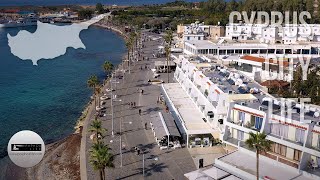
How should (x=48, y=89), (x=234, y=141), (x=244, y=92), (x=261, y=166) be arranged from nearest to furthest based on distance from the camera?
(x=261, y=166), (x=234, y=141), (x=244, y=92), (x=48, y=89)

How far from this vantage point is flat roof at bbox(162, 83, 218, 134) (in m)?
30.6

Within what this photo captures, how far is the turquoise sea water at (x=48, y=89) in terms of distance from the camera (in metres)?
41.7

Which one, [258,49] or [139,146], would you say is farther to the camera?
[258,49]

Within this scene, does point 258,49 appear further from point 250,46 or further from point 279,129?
point 279,129

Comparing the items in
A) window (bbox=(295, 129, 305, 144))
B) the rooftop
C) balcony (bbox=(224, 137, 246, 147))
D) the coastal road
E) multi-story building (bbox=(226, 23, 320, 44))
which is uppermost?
multi-story building (bbox=(226, 23, 320, 44))

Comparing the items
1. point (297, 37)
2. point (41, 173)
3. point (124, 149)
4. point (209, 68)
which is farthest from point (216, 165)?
point (297, 37)

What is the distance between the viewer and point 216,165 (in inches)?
957

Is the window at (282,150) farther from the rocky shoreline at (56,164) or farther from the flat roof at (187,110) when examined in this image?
the rocky shoreline at (56,164)

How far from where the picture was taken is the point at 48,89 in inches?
2239

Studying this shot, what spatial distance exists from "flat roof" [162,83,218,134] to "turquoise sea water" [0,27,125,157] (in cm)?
1050

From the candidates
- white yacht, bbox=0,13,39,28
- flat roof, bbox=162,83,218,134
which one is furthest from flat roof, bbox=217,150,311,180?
white yacht, bbox=0,13,39,28

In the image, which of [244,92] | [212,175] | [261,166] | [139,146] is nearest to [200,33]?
[244,92]

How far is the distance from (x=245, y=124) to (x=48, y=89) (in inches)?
1468

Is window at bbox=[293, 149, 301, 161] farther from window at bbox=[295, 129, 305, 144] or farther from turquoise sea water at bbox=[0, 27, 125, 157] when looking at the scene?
turquoise sea water at bbox=[0, 27, 125, 157]
